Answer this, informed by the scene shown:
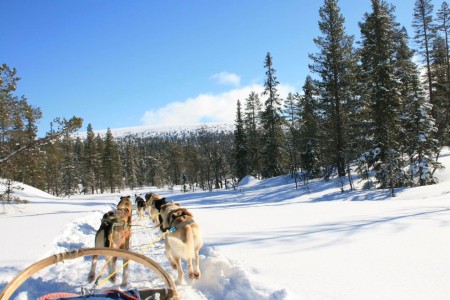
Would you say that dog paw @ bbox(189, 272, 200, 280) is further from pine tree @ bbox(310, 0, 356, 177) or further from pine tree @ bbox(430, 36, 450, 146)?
pine tree @ bbox(430, 36, 450, 146)

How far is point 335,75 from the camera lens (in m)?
25.7

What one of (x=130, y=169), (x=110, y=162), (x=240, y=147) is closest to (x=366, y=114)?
(x=240, y=147)

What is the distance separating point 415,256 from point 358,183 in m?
19.9

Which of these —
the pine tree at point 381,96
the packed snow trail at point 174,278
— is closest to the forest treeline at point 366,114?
the pine tree at point 381,96

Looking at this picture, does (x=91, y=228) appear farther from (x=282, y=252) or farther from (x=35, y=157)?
(x=282, y=252)

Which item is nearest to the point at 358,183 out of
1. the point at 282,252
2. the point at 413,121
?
the point at 413,121

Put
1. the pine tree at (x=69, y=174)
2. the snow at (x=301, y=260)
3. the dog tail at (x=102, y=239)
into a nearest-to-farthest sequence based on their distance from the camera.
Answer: the snow at (x=301, y=260), the dog tail at (x=102, y=239), the pine tree at (x=69, y=174)

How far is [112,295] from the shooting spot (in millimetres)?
3172

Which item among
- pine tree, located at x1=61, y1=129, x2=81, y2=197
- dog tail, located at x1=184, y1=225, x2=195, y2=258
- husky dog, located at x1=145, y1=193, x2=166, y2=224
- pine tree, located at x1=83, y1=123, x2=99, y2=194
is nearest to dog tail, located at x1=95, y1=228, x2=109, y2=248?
dog tail, located at x1=184, y1=225, x2=195, y2=258

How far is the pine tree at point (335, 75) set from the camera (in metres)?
25.3

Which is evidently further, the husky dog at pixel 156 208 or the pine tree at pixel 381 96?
the pine tree at pixel 381 96

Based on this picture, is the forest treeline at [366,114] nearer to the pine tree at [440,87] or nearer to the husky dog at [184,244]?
the pine tree at [440,87]

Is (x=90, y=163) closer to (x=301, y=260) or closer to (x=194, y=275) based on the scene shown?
(x=194, y=275)

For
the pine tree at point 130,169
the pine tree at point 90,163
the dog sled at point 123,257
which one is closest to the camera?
the dog sled at point 123,257
